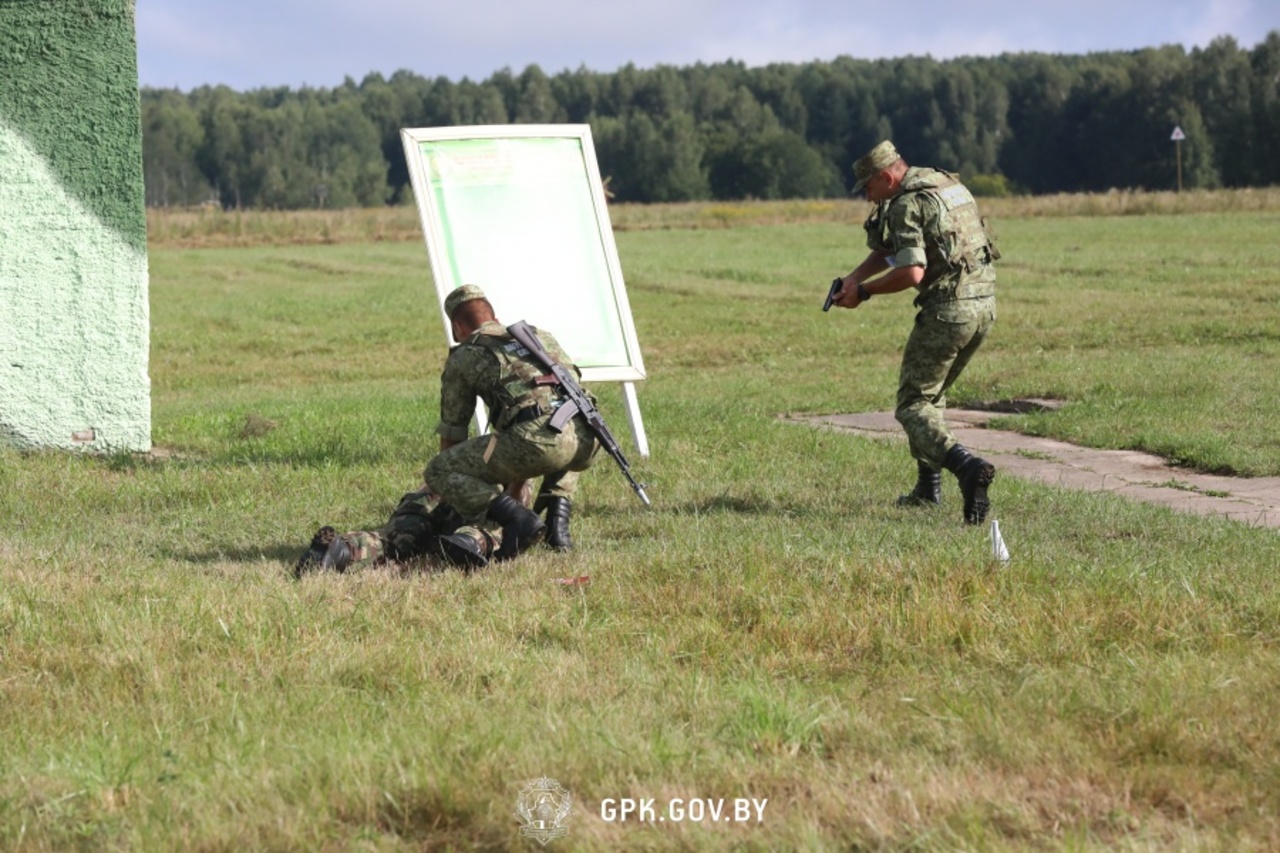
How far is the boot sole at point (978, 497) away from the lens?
7.41 meters

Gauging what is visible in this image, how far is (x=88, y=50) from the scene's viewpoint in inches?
397

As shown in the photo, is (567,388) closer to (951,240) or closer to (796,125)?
(951,240)

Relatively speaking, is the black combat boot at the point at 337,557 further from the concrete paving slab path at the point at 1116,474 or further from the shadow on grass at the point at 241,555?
the concrete paving slab path at the point at 1116,474

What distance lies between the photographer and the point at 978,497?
7.50m

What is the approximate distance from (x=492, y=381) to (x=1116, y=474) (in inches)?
176

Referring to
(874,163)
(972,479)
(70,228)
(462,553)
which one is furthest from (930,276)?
(70,228)

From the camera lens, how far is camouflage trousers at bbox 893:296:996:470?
7.83m

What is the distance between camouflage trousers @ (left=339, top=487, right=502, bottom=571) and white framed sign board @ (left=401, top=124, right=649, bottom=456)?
2192 mm

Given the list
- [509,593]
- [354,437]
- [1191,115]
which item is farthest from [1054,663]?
[1191,115]

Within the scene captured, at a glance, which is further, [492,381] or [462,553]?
[492,381]

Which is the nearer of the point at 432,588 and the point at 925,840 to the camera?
the point at 925,840

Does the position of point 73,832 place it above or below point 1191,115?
below

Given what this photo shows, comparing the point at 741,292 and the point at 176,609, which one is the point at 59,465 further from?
the point at 741,292

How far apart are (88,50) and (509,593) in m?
6.04
